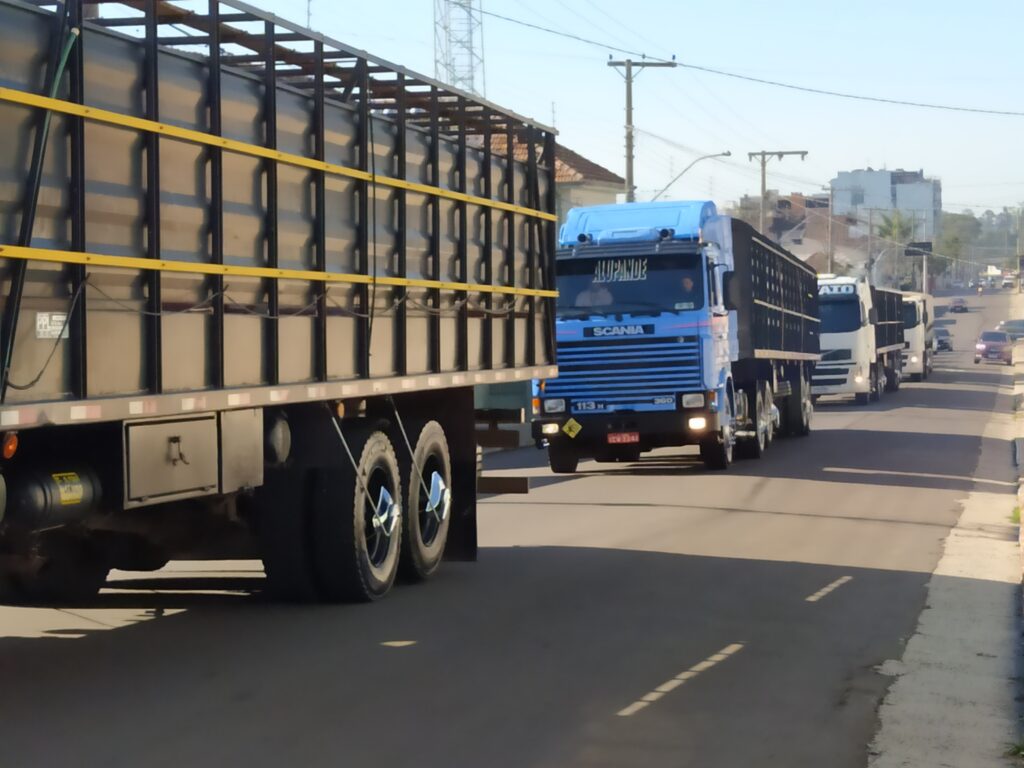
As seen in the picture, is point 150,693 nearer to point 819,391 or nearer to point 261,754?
point 261,754

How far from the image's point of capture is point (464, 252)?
12227mm

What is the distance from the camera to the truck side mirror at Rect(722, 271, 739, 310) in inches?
966

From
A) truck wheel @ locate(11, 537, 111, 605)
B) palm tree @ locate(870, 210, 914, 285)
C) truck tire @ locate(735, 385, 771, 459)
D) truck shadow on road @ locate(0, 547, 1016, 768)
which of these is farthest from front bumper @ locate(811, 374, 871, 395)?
palm tree @ locate(870, 210, 914, 285)

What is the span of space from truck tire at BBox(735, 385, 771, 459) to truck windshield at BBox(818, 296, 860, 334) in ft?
55.6

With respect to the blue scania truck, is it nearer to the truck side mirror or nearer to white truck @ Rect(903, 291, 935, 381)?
the truck side mirror

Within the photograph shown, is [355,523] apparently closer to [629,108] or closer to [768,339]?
[768,339]

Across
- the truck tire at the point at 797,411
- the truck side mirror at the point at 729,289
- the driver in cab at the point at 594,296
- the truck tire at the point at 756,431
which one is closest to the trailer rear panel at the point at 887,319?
the truck tire at the point at 797,411

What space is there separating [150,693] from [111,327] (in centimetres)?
173

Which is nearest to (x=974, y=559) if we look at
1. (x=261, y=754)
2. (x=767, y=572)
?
(x=767, y=572)

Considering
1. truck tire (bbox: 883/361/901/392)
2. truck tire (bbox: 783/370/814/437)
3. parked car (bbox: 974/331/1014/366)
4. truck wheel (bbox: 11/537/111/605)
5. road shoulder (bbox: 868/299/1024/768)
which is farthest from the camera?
parked car (bbox: 974/331/1014/366)

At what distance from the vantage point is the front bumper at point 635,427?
22312 millimetres

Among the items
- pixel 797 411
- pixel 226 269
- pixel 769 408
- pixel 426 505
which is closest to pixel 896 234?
pixel 797 411

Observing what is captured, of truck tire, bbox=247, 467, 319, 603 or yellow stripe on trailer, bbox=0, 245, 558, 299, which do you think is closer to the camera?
yellow stripe on trailer, bbox=0, 245, 558, 299

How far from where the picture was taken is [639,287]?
22.2 m
